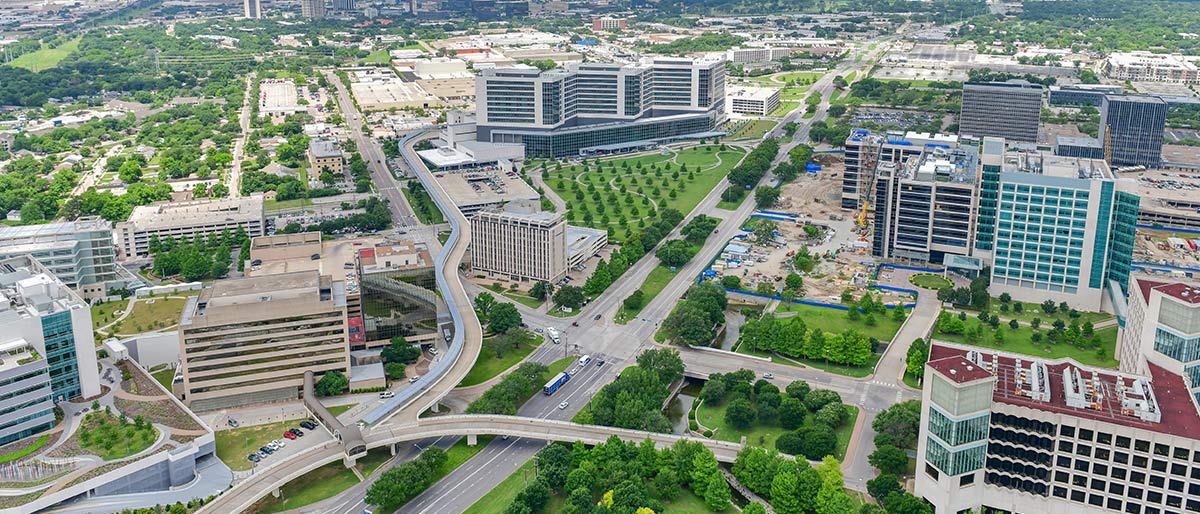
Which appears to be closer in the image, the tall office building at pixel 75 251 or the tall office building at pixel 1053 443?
the tall office building at pixel 1053 443

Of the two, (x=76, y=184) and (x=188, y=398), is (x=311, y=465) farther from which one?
(x=76, y=184)

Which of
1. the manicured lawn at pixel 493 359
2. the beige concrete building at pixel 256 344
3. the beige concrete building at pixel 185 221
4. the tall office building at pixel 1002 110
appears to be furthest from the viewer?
the tall office building at pixel 1002 110

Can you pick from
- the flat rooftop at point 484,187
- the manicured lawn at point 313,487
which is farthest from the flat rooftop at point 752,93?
the manicured lawn at point 313,487

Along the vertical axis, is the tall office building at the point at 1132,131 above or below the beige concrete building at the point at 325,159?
above

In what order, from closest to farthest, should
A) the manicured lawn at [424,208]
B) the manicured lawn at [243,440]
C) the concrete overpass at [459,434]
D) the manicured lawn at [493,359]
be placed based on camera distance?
the concrete overpass at [459,434]
the manicured lawn at [243,440]
the manicured lawn at [493,359]
the manicured lawn at [424,208]

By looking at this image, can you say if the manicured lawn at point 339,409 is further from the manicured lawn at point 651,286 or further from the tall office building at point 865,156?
the tall office building at point 865,156

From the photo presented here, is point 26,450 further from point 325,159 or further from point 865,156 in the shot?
point 865,156
